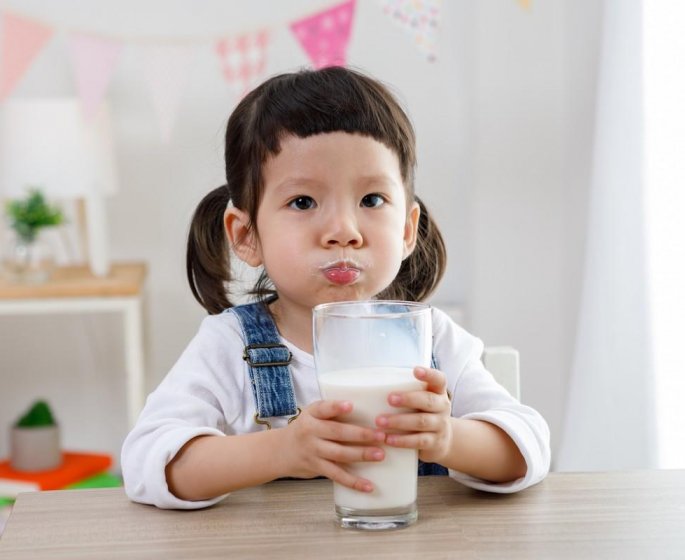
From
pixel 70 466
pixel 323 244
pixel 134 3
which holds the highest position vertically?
pixel 134 3

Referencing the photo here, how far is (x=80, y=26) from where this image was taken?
9.16 ft

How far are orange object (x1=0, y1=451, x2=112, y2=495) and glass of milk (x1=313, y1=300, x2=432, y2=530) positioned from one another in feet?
6.12

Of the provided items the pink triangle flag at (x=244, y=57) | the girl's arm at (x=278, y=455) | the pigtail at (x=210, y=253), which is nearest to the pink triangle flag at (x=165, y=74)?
the pink triangle flag at (x=244, y=57)

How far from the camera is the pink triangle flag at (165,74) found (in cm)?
257

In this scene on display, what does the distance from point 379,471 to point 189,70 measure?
230 cm

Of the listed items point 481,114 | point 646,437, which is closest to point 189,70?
point 481,114

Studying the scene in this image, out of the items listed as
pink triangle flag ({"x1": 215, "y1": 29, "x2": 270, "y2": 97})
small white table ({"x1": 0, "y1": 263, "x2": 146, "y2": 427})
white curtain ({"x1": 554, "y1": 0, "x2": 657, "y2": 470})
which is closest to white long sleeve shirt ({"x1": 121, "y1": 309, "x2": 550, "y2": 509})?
white curtain ({"x1": 554, "y1": 0, "x2": 657, "y2": 470})

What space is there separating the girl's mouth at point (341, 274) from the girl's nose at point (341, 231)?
0.07 ft

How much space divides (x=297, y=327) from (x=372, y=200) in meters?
0.17

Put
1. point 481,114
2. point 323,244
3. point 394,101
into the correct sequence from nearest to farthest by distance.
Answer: point 323,244 → point 394,101 → point 481,114

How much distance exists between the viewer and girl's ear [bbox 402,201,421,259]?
3.59 ft

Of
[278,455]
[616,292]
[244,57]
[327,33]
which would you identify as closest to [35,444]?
[244,57]

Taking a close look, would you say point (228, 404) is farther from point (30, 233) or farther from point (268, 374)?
point (30, 233)

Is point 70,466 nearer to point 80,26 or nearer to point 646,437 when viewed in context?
point 80,26
